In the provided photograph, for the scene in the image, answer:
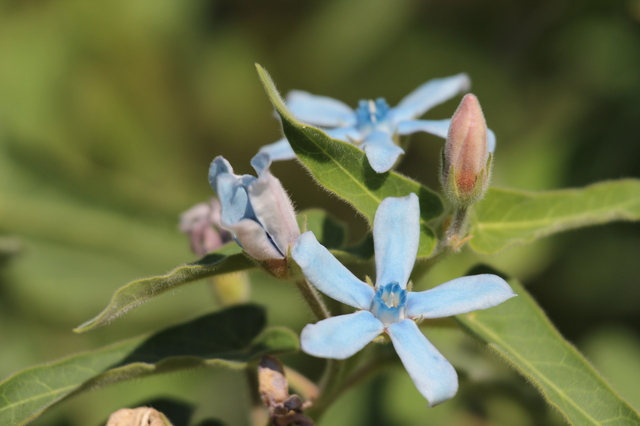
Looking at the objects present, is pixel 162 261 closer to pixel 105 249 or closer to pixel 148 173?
pixel 105 249

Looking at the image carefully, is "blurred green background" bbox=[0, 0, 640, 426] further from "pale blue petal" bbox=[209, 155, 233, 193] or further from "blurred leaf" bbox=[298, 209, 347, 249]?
"pale blue petal" bbox=[209, 155, 233, 193]

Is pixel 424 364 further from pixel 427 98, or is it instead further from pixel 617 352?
pixel 617 352

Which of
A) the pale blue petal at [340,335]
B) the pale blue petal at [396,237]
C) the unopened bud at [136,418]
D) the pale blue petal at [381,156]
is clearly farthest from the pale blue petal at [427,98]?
the unopened bud at [136,418]

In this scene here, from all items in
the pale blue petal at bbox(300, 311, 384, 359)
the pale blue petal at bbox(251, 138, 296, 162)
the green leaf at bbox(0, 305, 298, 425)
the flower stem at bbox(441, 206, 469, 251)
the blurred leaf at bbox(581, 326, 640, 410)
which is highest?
the pale blue petal at bbox(251, 138, 296, 162)

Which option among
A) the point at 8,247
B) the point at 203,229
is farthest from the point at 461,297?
the point at 8,247

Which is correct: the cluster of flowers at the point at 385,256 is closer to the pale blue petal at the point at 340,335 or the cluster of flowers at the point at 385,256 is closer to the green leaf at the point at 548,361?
the pale blue petal at the point at 340,335

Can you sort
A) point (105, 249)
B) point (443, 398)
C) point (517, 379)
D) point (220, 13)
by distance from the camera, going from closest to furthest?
point (443, 398) < point (517, 379) < point (105, 249) < point (220, 13)

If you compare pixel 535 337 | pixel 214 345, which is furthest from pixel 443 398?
pixel 214 345

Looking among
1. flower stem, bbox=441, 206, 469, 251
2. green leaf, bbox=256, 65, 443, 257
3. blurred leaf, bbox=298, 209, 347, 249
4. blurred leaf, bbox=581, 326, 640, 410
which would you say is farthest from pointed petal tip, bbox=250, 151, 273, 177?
blurred leaf, bbox=581, 326, 640, 410
